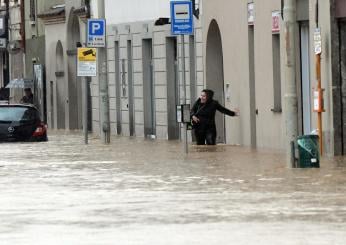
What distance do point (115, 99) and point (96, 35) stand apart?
9.62 m

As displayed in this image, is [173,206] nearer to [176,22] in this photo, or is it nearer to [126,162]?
[126,162]

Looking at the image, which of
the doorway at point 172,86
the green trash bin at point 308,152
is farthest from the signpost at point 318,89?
the doorway at point 172,86

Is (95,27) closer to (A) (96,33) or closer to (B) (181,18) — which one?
(A) (96,33)

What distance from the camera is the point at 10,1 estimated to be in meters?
73.0

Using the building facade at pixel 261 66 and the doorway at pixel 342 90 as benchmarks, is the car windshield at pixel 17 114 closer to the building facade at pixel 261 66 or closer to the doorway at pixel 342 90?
the building facade at pixel 261 66

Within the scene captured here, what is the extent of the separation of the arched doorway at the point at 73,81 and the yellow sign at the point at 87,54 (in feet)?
60.0

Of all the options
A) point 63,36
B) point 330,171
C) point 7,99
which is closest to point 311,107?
point 330,171

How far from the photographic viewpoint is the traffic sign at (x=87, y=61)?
41.0 metres

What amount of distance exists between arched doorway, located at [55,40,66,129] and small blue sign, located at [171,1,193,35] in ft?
97.8

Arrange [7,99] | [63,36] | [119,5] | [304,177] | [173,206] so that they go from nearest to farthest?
1. [173,206]
2. [304,177]
3. [119,5]
4. [63,36]
5. [7,99]

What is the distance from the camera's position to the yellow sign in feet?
135

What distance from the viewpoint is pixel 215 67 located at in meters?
39.6

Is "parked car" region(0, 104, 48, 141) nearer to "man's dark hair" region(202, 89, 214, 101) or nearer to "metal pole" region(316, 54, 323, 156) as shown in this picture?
"man's dark hair" region(202, 89, 214, 101)

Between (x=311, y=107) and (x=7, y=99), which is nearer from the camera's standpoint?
(x=311, y=107)
